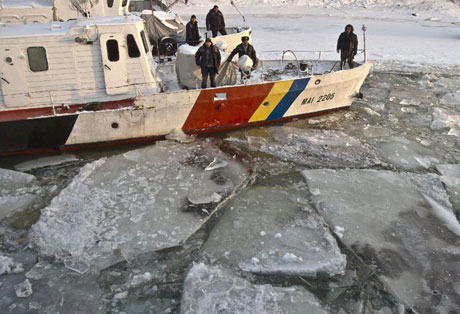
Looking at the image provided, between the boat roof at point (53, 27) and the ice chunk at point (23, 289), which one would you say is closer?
the ice chunk at point (23, 289)

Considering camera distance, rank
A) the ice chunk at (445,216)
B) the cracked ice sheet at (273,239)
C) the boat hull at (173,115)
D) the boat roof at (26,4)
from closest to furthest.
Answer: the cracked ice sheet at (273,239), the ice chunk at (445,216), the boat hull at (173,115), the boat roof at (26,4)

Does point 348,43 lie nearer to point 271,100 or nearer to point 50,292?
point 271,100

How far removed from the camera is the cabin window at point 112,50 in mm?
6270

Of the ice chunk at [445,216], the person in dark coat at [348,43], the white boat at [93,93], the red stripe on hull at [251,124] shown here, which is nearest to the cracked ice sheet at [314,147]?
the red stripe on hull at [251,124]

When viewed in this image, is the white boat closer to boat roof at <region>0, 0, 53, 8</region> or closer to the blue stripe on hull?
the blue stripe on hull

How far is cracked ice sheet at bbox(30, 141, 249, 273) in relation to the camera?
174 inches

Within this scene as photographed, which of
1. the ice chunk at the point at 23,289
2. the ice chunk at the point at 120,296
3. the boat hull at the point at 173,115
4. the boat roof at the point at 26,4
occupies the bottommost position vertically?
the ice chunk at the point at 120,296

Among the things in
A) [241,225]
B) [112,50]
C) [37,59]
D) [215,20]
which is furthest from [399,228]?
[215,20]

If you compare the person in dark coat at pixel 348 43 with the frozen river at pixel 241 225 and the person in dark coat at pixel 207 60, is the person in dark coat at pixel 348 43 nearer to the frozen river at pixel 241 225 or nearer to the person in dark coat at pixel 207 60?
the frozen river at pixel 241 225

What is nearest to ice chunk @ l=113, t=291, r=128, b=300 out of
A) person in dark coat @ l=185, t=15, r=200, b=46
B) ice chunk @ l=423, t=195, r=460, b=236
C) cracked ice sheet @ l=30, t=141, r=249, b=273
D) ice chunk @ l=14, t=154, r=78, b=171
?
cracked ice sheet @ l=30, t=141, r=249, b=273

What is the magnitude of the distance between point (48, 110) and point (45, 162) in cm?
83

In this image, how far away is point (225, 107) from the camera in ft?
22.9

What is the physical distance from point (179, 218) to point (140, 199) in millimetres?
685

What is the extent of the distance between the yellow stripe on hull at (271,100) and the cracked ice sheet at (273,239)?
2337mm
